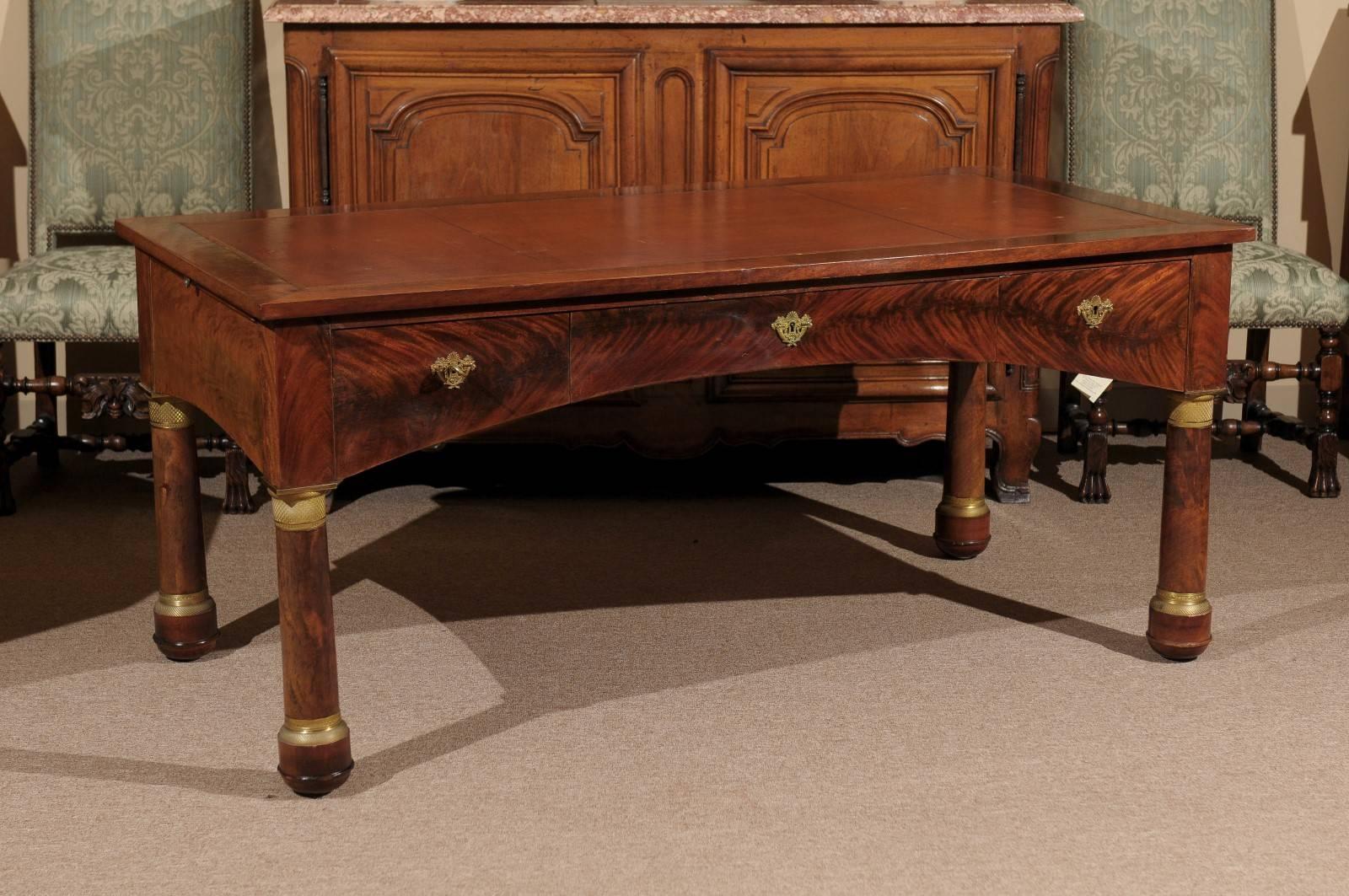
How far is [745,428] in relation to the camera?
3994mm

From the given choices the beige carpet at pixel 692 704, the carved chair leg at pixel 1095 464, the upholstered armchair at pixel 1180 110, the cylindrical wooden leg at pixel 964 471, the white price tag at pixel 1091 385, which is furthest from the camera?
the upholstered armchair at pixel 1180 110

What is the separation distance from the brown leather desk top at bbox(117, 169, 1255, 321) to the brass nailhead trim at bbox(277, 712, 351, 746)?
60 centimetres

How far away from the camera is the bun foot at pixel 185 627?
297 centimetres

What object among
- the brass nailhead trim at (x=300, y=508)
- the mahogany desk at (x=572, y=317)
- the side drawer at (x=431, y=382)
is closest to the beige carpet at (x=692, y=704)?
the mahogany desk at (x=572, y=317)

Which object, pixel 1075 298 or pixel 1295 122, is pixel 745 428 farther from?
pixel 1295 122

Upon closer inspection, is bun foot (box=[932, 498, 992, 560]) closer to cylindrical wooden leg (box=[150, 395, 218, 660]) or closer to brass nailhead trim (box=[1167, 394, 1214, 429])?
brass nailhead trim (box=[1167, 394, 1214, 429])

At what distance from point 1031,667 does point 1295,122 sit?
2.29m

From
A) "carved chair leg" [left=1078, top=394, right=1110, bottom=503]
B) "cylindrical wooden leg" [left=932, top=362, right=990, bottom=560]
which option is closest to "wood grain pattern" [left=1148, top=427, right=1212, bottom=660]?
"cylindrical wooden leg" [left=932, top=362, right=990, bottom=560]

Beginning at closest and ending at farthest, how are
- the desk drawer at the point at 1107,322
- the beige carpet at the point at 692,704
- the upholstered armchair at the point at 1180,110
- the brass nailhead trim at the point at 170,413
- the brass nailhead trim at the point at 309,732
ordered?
the beige carpet at the point at 692,704
the brass nailhead trim at the point at 309,732
the desk drawer at the point at 1107,322
the brass nailhead trim at the point at 170,413
the upholstered armchair at the point at 1180,110

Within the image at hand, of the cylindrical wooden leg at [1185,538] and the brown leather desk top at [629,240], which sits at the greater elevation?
the brown leather desk top at [629,240]

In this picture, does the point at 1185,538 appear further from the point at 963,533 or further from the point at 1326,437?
the point at 1326,437

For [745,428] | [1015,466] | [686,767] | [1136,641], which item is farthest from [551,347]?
[1015,466]

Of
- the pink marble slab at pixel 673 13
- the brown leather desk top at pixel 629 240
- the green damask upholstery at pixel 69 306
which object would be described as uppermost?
the pink marble slab at pixel 673 13

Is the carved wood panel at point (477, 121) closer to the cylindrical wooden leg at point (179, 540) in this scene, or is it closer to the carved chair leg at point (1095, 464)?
the cylindrical wooden leg at point (179, 540)
